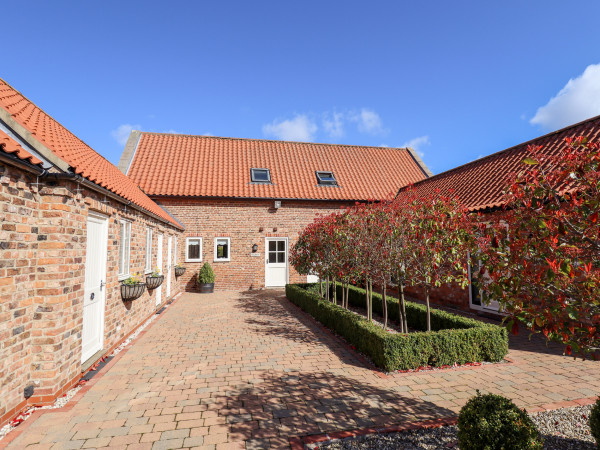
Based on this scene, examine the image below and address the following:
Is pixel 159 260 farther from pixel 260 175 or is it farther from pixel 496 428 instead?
pixel 496 428

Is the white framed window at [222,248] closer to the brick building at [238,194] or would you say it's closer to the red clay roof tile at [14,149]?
the brick building at [238,194]

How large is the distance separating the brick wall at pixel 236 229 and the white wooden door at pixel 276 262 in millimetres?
198

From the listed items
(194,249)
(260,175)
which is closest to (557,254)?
(194,249)

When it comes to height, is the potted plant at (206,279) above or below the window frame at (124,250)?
below

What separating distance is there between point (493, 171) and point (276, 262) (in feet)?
30.3

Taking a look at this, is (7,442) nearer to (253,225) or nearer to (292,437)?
(292,437)

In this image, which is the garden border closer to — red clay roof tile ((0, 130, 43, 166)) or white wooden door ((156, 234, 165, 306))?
red clay roof tile ((0, 130, 43, 166))

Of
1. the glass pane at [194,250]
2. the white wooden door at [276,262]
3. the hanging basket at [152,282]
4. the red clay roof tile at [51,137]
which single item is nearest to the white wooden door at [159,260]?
the hanging basket at [152,282]

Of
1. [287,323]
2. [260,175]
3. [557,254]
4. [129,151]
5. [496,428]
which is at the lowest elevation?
[287,323]

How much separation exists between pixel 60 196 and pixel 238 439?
11.6ft

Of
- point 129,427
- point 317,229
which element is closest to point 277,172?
point 317,229

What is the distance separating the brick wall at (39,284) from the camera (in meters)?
3.25

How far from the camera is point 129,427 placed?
3.27 m

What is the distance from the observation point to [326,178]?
1644cm
